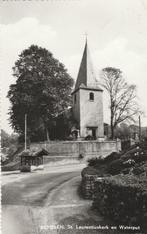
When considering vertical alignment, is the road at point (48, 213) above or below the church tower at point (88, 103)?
below

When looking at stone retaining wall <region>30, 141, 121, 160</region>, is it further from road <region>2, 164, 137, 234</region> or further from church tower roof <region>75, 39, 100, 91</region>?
road <region>2, 164, 137, 234</region>

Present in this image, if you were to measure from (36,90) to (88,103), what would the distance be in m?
10.3

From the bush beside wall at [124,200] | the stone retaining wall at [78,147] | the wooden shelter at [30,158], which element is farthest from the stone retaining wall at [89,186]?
the stone retaining wall at [78,147]

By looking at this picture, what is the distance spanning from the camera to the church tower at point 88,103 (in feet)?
133

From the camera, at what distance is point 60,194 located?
13.4m

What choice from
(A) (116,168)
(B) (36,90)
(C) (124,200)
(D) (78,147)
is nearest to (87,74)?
(B) (36,90)

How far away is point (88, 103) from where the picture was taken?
136ft

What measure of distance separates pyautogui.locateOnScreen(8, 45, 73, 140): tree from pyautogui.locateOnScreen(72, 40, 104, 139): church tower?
602 cm

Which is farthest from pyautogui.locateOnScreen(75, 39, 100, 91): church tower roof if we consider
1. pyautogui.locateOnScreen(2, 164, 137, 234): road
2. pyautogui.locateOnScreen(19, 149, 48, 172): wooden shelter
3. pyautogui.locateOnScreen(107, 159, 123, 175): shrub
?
pyautogui.locateOnScreen(2, 164, 137, 234): road

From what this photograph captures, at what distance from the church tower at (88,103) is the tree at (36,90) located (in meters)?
6.02

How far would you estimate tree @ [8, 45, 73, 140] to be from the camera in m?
33.6

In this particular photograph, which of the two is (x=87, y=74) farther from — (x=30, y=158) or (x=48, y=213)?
(x=48, y=213)

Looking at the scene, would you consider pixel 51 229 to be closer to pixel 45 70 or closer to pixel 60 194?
pixel 60 194

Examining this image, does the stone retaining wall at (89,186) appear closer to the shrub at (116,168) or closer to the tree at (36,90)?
the shrub at (116,168)
